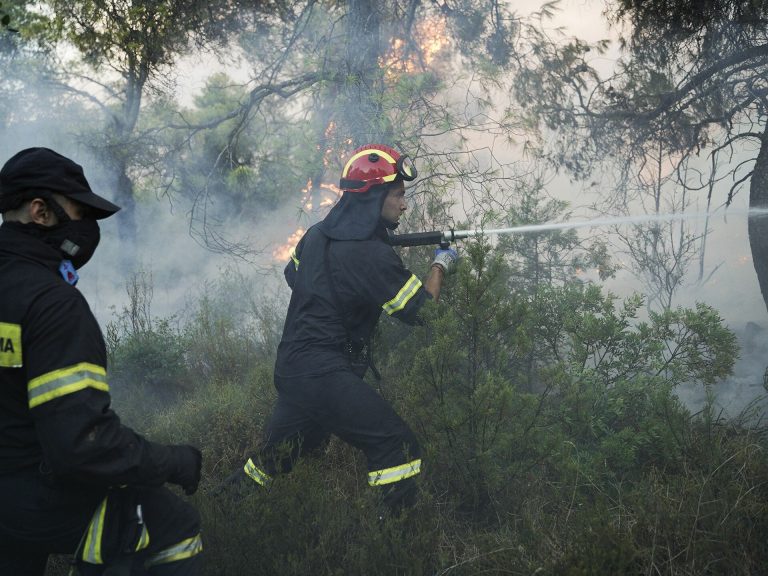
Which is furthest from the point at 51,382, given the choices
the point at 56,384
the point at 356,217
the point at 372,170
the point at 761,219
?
the point at 761,219

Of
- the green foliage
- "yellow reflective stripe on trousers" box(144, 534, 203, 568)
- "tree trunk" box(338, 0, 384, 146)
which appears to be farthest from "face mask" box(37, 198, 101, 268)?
"tree trunk" box(338, 0, 384, 146)

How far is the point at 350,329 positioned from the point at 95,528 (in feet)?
5.93

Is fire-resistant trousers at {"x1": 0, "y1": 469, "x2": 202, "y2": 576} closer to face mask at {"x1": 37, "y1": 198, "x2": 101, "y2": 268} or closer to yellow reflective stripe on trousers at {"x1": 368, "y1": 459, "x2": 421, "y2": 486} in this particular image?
face mask at {"x1": 37, "y1": 198, "x2": 101, "y2": 268}

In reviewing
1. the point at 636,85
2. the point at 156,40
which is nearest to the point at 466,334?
the point at 636,85

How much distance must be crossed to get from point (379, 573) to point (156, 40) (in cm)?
639

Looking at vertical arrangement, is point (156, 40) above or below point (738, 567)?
above

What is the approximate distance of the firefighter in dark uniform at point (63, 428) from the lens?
1.87m

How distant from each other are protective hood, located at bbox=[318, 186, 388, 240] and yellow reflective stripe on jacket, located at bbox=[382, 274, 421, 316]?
37 cm

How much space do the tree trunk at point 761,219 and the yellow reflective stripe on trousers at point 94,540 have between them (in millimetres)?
5680

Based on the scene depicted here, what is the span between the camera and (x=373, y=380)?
4.58m

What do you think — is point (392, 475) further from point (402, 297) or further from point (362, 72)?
point (362, 72)

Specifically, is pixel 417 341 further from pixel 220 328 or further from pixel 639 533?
pixel 220 328

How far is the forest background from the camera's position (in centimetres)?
293

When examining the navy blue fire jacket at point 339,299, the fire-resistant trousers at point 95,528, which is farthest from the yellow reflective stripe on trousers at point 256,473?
the fire-resistant trousers at point 95,528
